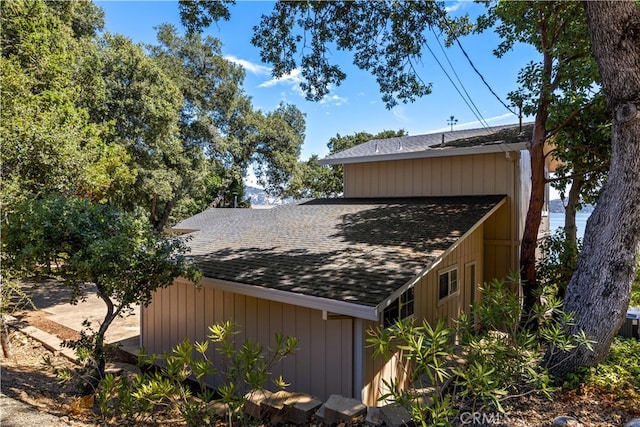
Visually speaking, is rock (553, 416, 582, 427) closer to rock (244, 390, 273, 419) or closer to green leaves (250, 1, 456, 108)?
rock (244, 390, 273, 419)

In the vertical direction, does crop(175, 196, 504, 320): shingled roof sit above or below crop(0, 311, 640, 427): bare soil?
above

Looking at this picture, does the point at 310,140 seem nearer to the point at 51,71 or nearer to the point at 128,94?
the point at 128,94

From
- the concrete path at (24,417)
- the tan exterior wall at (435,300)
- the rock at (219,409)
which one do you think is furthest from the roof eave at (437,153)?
the concrete path at (24,417)

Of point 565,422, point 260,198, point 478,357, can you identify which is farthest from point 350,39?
point 260,198

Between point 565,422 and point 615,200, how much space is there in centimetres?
278

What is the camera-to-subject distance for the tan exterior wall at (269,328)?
5.48 meters

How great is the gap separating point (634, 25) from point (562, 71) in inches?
146

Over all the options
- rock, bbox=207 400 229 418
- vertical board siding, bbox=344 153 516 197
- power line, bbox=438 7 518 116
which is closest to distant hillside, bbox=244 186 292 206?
vertical board siding, bbox=344 153 516 197

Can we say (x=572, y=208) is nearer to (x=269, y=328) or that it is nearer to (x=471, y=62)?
(x=471, y=62)

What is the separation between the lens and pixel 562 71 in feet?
25.4

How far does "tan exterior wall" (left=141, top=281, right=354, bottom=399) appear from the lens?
18.0 ft

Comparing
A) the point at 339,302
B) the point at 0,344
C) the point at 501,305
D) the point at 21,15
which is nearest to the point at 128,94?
the point at 21,15

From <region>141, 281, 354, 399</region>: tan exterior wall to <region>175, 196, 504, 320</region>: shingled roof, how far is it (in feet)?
1.82

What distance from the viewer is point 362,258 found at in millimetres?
6320
